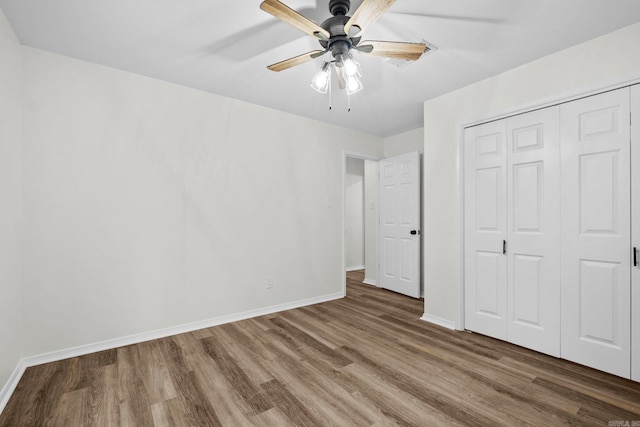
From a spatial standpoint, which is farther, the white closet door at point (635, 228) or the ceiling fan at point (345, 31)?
the white closet door at point (635, 228)

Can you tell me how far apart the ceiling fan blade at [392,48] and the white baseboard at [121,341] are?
2977 mm

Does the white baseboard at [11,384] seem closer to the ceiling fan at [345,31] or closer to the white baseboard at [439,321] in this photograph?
the ceiling fan at [345,31]

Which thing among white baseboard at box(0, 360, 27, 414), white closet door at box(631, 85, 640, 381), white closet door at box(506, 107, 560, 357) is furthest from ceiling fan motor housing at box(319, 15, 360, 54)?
white baseboard at box(0, 360, 27, 414)

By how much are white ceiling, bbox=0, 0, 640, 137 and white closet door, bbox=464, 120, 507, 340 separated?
661mm

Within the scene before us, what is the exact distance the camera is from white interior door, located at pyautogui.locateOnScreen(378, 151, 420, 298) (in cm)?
425

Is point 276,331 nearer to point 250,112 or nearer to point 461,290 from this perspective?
point 461,290

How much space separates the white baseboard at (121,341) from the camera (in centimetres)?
200

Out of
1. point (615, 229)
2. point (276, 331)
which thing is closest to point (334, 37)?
point (615, 229)

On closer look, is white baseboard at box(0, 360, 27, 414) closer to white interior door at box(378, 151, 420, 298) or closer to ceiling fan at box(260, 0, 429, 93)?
ceiling fan at box(260, 0, 429, 93)

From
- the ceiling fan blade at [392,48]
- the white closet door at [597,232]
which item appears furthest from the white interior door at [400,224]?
the ceiling fan blade at [392,48]

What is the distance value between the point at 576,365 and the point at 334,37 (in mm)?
→ 3121

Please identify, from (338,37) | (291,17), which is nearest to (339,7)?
(338,37)

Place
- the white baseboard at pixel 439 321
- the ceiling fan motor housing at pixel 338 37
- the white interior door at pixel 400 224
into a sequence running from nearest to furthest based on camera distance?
→ the ceiling fan motor housing at pixel 338 37, the white baseboard at pixel 439 321, the white interior door at pixel 400 224

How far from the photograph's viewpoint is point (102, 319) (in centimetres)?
255
